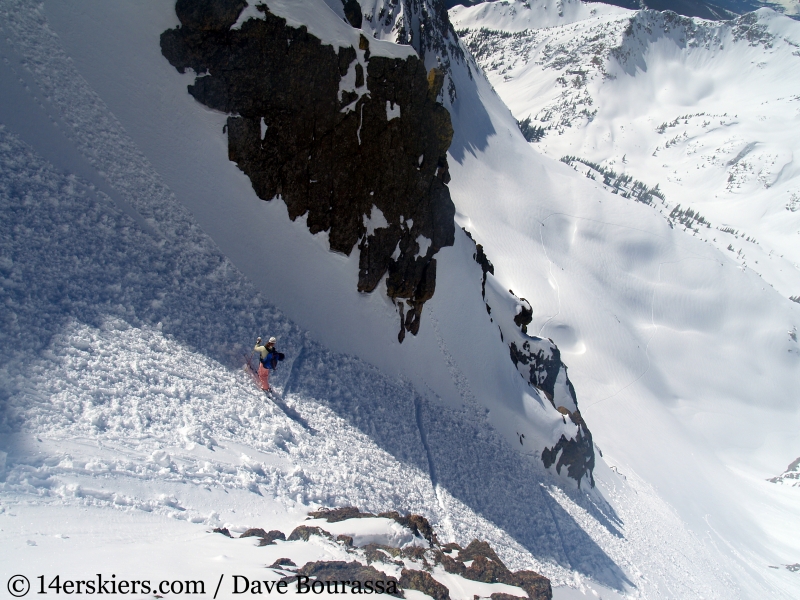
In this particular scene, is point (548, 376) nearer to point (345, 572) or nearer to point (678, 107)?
point (345, 572)

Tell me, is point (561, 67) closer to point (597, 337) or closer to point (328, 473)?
point (597, 337)

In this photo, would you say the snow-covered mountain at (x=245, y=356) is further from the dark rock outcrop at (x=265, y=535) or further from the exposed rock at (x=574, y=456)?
the dark rock outcrop at (x=265, y=535)

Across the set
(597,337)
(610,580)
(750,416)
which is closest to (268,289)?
(610,580)

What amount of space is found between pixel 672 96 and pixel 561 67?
42.4 metres

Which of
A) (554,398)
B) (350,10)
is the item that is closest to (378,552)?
(554,398)

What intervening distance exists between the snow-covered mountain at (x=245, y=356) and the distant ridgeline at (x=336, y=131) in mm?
98

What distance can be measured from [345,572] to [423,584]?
131 cm

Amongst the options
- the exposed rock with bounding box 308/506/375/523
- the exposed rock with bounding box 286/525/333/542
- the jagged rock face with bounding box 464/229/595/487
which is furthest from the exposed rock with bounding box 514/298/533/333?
the exposed rock with bounding box 286/525/333/542

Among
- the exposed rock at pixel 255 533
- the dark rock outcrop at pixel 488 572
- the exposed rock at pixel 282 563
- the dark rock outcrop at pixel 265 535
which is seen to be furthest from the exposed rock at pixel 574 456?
the exposed rock at pixel 282 563

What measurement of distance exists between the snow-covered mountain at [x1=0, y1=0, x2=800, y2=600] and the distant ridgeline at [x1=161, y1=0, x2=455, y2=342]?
0.32ft

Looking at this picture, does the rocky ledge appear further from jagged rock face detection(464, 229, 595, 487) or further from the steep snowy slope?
the steep snowy slope

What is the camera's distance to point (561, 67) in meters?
158

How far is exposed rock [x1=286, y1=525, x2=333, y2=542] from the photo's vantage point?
7043 mm

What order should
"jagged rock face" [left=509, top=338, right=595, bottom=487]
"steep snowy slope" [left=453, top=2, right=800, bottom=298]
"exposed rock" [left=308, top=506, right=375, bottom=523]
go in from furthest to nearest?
"steep snowy slope" [left=453, top=2, right=800, bottom=298], "jagged rock face" [left=509, top=338, right=595, bottom=487], "exposed rock" [left=308, top=506, right=375, bottom=523]
